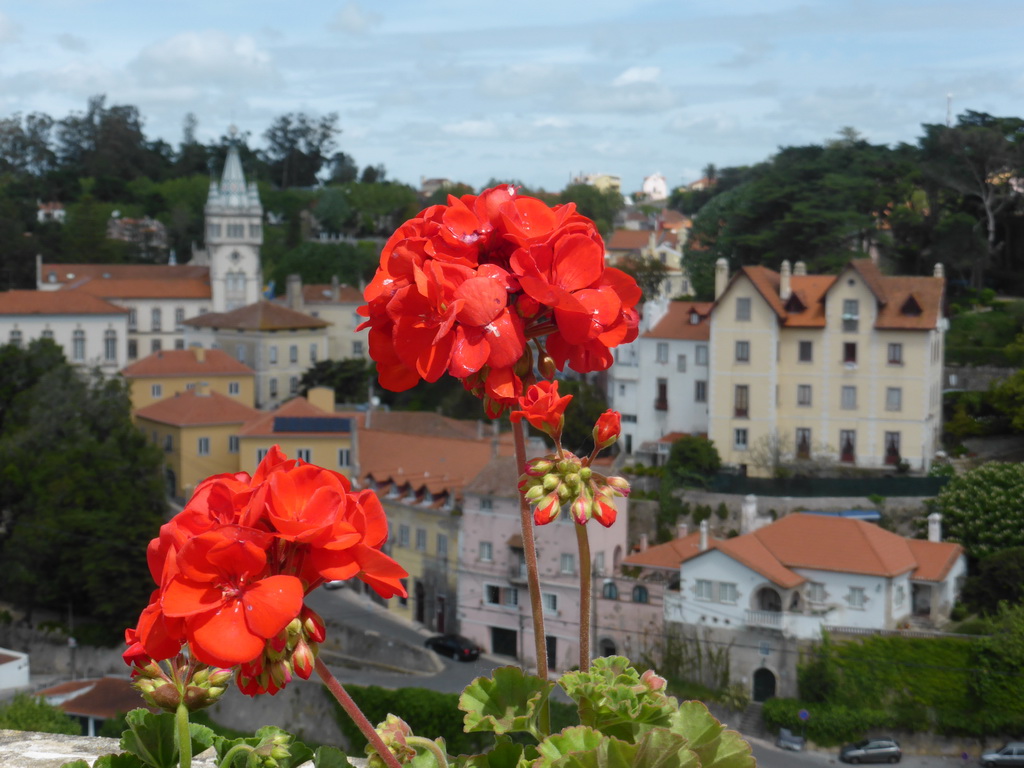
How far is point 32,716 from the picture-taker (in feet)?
69.3

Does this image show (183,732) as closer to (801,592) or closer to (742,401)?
(801,592)

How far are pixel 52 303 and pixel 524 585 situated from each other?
30.4 m

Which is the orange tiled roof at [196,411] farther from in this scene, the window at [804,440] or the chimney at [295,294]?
the window at [804,440]

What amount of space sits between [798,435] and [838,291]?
395 cm

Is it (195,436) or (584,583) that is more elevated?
(584,583)

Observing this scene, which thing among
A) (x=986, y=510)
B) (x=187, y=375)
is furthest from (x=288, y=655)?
(x=187, y=375)

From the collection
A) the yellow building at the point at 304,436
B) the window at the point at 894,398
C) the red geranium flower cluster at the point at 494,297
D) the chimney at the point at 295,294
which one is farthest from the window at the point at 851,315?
the red geranium flower cluster at the point at 494,297

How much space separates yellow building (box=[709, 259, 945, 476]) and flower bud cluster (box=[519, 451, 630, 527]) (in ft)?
99.4

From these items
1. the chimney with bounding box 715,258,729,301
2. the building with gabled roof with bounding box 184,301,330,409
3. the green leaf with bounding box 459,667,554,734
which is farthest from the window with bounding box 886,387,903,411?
the green leaf with bounding box 459,667,554,734

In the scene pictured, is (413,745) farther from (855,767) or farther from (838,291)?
(838,291)

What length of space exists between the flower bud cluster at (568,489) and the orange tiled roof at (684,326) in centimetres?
3139

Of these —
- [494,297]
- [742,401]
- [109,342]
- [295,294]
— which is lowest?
[742,401]

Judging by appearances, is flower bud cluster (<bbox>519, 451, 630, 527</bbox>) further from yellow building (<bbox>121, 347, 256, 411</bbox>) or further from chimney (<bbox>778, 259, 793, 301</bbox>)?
yellow building (<bbox>121, 347, 256, 411</bbox>)

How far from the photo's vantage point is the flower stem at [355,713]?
150 cm
